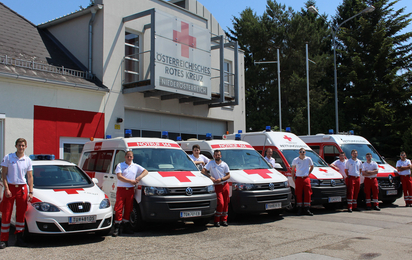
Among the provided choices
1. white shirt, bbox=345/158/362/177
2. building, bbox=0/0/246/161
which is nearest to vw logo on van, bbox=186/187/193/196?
white shirt, bbox=345/158/362/177

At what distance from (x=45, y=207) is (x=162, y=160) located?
2.88m

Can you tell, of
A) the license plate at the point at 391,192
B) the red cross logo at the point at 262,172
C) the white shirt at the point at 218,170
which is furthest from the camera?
the license plate at the point at 391,192

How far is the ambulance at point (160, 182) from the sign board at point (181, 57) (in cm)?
601

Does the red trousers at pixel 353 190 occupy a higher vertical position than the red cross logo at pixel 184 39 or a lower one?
lower

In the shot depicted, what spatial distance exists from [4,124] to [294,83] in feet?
93.9

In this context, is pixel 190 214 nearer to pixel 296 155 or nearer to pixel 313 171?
pixel 313 171

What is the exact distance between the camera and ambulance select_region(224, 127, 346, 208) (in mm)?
11195

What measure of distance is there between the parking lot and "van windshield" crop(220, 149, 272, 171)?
1.43m

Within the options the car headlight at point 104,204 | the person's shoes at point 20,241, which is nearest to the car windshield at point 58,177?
the car headlight at point 104,204

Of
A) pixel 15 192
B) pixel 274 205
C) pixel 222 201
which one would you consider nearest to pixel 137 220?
pixel 222 201

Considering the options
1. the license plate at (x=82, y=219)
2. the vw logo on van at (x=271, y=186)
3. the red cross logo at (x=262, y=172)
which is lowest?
the license plate at (x=82, y=219)

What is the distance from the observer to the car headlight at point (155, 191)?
8.14 meters

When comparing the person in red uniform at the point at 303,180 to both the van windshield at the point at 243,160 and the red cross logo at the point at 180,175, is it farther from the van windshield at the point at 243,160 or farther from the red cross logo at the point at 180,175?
the red cross logo at the point at 180,175

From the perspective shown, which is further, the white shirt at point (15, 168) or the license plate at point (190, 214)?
the license plate at point (190, 214)
